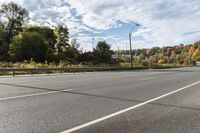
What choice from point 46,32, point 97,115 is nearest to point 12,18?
point 46,32

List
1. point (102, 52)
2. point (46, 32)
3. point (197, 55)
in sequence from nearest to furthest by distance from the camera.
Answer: point (102, 52) → point (46, 32) → point (197, 55)

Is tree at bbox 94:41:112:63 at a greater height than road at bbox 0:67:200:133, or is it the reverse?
tree at bbox 94:41:112:63

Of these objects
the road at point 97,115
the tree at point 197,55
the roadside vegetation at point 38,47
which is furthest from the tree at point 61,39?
the tree at point 197,55

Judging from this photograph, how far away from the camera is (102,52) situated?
90875mm

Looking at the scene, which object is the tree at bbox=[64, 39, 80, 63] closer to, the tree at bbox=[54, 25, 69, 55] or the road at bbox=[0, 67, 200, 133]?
the tree at bbox=[54, 25, 69, 55]

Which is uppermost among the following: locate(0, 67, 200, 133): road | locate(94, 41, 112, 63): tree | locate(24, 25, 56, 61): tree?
locate(24, 25, 56, 61): tree

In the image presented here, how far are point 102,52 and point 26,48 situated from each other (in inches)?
795

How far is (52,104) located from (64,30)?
80.6 metres

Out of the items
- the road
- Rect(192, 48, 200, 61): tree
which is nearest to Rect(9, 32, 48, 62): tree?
the road

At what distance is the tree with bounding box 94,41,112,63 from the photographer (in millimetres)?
88625

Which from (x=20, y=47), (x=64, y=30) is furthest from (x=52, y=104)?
(x=64, y=30)

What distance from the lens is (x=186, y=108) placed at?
33.2 ft

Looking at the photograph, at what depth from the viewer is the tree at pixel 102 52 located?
291 ft

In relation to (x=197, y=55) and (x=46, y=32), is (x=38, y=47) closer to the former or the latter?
(x=46, y=32)
